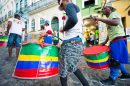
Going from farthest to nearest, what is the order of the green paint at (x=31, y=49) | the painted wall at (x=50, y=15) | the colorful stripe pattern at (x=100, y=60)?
the painted wall at (x=50, y=15)
the colorful stripe pattern at (x=100, y=60)
the green paint at (x=31, y=49)

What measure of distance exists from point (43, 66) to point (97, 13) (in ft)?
27.8

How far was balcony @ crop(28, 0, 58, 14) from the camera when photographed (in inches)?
431

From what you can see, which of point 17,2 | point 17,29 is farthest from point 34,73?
point 17,2

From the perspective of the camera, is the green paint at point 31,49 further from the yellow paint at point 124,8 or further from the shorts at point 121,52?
the yellow paint at point 124,8

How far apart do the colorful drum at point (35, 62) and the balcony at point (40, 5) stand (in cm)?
1115

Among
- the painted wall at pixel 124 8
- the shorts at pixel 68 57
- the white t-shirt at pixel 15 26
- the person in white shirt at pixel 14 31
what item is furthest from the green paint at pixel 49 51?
the painted wall at pixel 124 8

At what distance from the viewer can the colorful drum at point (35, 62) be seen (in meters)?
1.13

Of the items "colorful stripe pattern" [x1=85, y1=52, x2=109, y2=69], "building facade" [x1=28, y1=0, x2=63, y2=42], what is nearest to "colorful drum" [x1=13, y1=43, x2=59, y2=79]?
"colorful stripe pattern" [x1=85, y1=52, x2=109, y2=69]

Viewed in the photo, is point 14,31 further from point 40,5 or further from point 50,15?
point 40,5

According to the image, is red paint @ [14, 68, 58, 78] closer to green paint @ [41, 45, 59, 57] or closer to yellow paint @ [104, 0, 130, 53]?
green paint @ [41, 45, 59, 57]

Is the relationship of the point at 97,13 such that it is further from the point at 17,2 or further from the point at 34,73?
the point at 17,2

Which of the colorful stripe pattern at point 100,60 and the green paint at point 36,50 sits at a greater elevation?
the green paint at point 36,50

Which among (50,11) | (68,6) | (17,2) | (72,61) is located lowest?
(72,61)

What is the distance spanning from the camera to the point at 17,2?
16.3m
